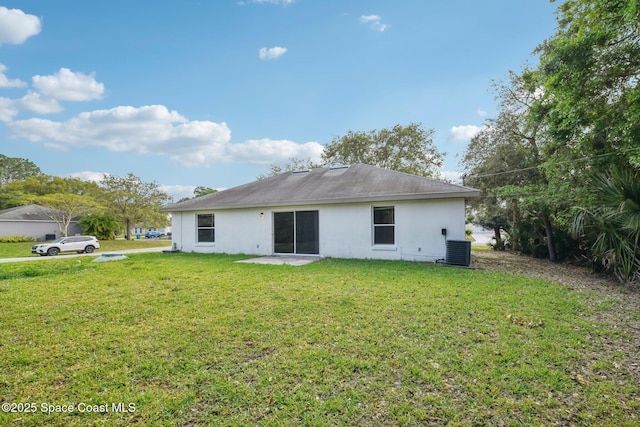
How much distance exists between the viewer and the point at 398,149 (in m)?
27.3

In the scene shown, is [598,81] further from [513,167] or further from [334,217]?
[513,167]

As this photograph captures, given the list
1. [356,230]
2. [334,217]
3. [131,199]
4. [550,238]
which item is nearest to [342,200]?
[334,217]

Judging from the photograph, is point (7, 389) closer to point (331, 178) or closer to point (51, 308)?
point (51, 308)

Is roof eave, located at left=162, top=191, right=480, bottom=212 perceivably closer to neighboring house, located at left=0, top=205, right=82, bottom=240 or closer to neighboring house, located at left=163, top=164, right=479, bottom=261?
neighboring house, located at left=163, top=164, right=479, bottom=261

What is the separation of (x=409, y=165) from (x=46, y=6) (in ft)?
81.0

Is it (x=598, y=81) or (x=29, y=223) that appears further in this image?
(x=29, y=223)

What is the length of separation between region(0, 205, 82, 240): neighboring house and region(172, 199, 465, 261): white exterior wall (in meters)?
26.6

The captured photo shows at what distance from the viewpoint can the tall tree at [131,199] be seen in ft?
102

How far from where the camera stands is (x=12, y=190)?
3631cm

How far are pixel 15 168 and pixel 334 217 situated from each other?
58.3 metres

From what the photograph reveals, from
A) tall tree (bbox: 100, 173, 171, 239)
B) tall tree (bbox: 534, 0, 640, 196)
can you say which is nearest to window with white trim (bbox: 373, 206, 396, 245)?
tall tree (bbox: 534, 0, 640, 196)

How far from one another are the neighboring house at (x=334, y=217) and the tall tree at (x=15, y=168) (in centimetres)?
4943

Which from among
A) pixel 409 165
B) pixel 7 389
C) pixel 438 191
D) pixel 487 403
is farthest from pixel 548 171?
pixel 409 165

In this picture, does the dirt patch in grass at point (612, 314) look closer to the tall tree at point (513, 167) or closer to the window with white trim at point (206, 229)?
the tall tree at point (513, 167)
